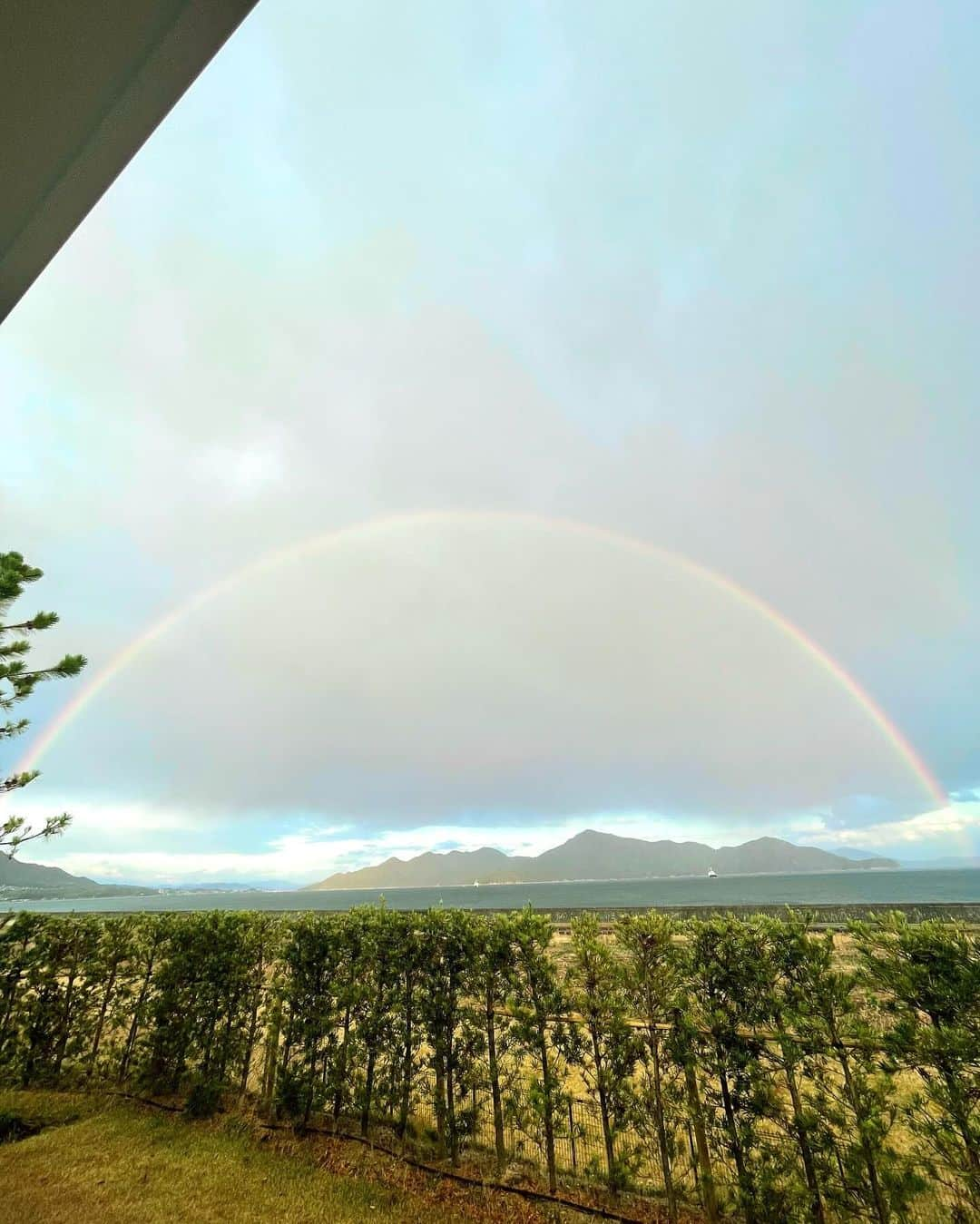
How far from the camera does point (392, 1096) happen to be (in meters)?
5.96

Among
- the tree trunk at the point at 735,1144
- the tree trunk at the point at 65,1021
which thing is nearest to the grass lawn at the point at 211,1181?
the tree trunk at the point at 65,1021

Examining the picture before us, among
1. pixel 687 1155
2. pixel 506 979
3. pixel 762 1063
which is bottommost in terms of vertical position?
pixel 687 1155

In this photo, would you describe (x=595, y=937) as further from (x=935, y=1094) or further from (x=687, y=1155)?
(x=935, y=1094)

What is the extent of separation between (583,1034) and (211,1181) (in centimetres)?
399

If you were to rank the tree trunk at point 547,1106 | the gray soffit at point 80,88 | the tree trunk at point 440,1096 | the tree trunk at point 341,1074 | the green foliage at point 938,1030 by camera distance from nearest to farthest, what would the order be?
the gray soffit at point 80,88 → the green foliage at point 938,1030 → the tree trunk at point 547,1106 → the tree trunk at point 440,1096 → the tree trunk at point 341,1074

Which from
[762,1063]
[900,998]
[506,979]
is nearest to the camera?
[900,998]

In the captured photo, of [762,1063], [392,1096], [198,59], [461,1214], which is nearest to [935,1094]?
[762,1063]

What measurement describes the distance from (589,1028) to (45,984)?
320 inches

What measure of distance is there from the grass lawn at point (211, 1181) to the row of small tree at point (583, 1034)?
1.30 feet

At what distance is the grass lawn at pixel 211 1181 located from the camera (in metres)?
4.82

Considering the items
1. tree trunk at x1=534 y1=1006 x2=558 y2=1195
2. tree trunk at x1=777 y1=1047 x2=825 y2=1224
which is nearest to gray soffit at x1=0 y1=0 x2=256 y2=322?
tree trunk at x1=777 y1=1047 x2=825 y2=1224

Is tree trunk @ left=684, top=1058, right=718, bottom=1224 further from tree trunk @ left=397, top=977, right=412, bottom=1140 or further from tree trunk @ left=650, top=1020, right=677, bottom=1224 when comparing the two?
tree trunk @ left=397, top=977, right=412, bottom=1140

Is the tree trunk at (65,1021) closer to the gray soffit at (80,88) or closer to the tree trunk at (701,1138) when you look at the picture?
the tree trunk at (701,1138)

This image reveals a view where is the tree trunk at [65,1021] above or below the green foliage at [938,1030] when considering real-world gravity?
below
